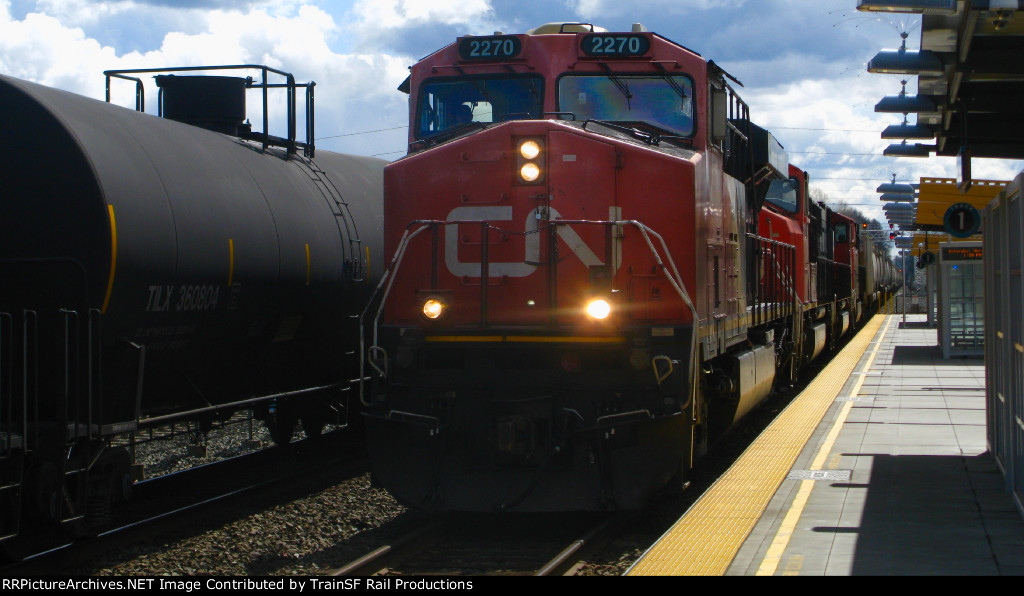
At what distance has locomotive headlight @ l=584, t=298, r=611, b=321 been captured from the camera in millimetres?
8242

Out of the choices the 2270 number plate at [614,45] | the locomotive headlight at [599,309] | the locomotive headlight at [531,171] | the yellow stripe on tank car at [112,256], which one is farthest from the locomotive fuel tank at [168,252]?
the 2270 number plate at [614,45]

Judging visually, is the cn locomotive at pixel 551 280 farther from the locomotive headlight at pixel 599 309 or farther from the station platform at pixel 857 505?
the station platform at pixel 857 505

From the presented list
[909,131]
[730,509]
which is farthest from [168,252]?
[909,131]

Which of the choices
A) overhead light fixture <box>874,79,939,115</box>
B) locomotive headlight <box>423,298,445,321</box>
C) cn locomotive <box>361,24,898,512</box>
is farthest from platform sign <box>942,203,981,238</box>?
locomotive headlight <box>423,298,445,321</box>

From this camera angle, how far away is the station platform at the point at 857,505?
256 inches

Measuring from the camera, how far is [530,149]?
28.2ft

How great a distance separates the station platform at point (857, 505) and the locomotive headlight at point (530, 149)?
3031 mm

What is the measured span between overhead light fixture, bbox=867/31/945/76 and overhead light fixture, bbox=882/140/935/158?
4322 mm

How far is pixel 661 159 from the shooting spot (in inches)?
335

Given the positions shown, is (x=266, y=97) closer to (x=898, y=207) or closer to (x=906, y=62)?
(x=906, y=62)

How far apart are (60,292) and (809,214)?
15.7 m

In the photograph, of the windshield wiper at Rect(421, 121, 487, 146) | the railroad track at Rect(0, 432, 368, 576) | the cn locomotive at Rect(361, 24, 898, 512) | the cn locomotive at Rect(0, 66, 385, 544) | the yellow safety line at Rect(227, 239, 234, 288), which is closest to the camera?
the cn locomotive at Rect(0, 66, 385, 544)

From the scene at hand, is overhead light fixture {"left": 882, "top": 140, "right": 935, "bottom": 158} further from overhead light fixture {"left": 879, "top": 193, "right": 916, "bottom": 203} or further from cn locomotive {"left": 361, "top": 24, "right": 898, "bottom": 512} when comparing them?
overhead light fixture {"left": 879, "top": 193, "right": 916, "bottom": 203}
